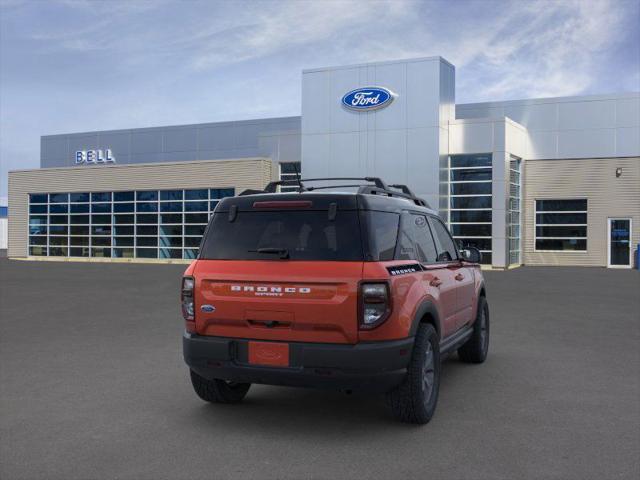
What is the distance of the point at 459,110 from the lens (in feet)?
116

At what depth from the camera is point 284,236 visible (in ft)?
16.6

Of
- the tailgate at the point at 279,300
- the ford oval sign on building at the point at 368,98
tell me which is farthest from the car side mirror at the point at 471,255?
the ford oval sign on building at the point at 368,98

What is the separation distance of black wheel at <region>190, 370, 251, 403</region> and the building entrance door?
25.8 meters

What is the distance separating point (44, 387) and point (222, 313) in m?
2.57

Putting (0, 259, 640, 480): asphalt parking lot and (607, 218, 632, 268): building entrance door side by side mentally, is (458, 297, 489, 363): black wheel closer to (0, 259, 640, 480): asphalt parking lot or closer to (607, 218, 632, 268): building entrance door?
(0, 259, 640, 480): asphalt parking lot

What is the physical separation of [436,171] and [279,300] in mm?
22118

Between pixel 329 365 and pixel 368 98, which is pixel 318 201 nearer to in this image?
pixel 329 365

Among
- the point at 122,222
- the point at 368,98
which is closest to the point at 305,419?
the point at 368,98

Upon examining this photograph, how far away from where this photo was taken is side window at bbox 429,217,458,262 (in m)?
6.50

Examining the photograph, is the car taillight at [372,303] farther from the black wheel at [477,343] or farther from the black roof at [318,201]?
the black wheel at [477,343]

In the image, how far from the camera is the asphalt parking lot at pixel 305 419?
428cm

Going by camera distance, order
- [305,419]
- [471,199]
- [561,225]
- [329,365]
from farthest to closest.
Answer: [561,225] < [471,199] < [305,419] < [329,365]

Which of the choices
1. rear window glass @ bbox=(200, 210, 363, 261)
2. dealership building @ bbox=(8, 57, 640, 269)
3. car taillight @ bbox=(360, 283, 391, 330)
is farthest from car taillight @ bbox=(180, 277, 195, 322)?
dealership building @ bbox=(8, 57, 640, 269)

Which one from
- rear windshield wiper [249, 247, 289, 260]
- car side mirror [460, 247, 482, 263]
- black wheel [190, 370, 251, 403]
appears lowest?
black wheel [190, 370, 251, 403]
